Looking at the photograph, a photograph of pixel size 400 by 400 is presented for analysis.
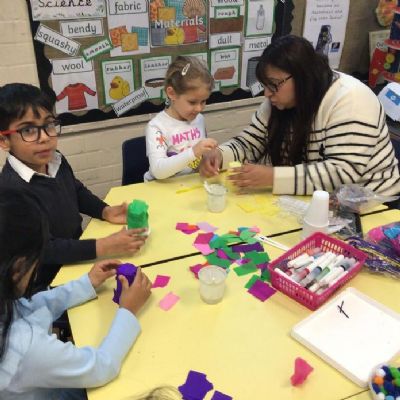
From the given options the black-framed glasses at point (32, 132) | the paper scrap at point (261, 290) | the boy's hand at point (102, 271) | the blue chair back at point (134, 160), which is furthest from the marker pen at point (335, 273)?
the blue chair back at point (134, 160)

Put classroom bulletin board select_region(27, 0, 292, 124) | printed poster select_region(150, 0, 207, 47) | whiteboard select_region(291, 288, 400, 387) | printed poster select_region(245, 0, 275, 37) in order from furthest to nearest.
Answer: printed poster select_region(245, 0, 275, 37), printed poster select_region(150, 0, 207, 47), classroom bulletin board select_region(27, 0, 292, 124), whiteboard select_region(291, 288, 400, 387)

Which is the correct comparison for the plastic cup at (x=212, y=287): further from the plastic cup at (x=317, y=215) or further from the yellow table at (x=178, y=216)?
the plastic cup at (x=317, y=215)

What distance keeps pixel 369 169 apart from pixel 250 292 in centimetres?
93

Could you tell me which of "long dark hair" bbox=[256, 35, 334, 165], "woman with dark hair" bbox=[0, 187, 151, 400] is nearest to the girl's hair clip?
"long dark hair" bbox=[256, 35, 334, 165]

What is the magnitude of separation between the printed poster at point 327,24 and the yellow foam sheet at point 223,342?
230cm

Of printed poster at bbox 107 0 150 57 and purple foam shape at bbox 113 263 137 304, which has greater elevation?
printed poster at bbox 107 0 150 57

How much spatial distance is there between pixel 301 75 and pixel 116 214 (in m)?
0.98

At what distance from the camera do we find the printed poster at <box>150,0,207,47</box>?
8.50 ft

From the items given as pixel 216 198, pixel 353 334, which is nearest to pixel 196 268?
pixel 216 198

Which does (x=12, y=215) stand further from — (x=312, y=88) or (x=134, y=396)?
(x=312, y=88)

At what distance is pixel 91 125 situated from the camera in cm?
271

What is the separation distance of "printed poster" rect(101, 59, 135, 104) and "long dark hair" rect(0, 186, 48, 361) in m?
1.74

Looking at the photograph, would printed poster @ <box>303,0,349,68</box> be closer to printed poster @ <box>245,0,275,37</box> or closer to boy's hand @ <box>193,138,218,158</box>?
printed poster @ <box>245,0,275,37</box>

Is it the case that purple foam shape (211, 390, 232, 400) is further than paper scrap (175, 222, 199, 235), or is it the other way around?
paper scrap (175, 222, 199, 235)
